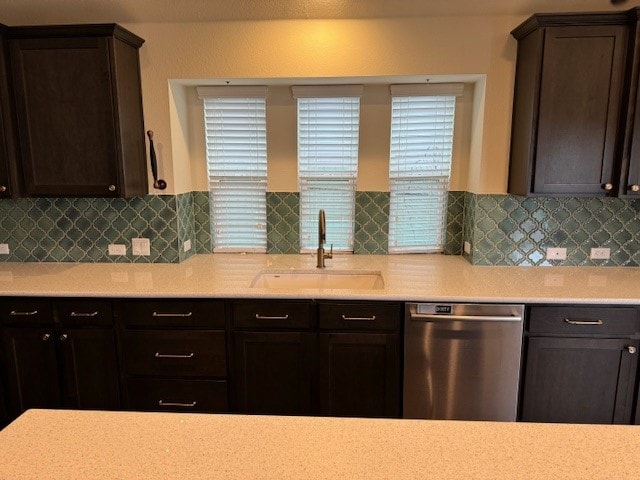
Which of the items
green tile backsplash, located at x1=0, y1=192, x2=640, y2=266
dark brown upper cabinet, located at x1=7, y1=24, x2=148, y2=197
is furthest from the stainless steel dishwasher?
dark brown upper cabinet, located at x1=7, y1=24, x2=148, y2=197

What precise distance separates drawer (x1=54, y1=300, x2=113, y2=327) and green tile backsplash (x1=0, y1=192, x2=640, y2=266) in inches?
23.7

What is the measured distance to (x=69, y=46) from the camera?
7.82 feet

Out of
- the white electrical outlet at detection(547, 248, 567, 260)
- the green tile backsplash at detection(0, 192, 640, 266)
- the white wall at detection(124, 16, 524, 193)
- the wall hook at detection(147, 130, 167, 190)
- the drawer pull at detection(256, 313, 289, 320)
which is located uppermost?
the white wall at detection(124, 16, 524, 193)

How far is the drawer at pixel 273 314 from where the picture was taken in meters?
2.32

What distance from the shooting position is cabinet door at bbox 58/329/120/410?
7.80 ft

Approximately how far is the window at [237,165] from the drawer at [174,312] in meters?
0.89

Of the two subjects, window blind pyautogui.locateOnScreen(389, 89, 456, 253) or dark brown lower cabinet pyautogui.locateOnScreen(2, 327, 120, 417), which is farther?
window blind pyautogui.locateOnScreen(389, 89, 456, 253)

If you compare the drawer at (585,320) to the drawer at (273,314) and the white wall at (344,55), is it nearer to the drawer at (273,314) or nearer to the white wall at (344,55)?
the white wall at (344,55)

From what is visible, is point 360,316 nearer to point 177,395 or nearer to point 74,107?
point 177,395

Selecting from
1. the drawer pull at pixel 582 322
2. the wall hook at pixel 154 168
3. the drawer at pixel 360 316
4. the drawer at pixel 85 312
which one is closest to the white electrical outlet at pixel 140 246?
the wall hook at pixel 154 168

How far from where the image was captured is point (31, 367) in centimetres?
242

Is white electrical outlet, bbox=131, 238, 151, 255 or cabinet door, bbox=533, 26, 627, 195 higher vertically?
cabinet door, bbox=533, 26, 627, 195

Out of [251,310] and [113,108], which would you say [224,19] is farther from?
[251,310]

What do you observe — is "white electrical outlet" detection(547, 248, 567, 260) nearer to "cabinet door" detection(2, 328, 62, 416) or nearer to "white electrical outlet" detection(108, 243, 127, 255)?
"white electrical outlet" detection(108, 243, 127, 255)
